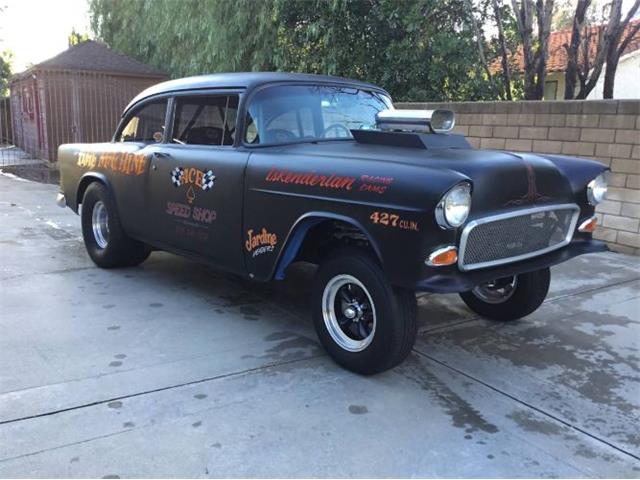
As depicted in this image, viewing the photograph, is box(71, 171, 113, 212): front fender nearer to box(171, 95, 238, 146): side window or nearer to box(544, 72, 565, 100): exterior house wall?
box(171, 95, 238, 146): side window

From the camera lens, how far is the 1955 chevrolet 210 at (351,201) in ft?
10.7

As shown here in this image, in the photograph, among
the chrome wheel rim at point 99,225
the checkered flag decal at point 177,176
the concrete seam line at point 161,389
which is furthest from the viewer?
the chrome wheel rim at point 99,225

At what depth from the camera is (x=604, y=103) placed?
676 cm

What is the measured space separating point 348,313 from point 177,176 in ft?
6.53

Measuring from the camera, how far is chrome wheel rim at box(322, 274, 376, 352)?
369cm

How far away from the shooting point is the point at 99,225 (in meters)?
6.12

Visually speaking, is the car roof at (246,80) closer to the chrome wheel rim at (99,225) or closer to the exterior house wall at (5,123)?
the chrome wheel rim at (99,225)

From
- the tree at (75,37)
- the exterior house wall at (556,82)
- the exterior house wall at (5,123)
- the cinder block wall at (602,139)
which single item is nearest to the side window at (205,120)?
the cinder block wall at (602,139)

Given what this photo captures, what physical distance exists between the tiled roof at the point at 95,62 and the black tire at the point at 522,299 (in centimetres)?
1391

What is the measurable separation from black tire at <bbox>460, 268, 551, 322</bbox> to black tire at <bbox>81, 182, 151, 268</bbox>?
10.9ft

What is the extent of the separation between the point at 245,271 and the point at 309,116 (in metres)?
1.27

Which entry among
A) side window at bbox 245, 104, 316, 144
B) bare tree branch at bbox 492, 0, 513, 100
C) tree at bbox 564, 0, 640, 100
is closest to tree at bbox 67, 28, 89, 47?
bare tree branch at bbox 492, 0, 513, 100

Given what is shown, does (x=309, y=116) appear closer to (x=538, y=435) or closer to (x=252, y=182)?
(x=252, y=182)

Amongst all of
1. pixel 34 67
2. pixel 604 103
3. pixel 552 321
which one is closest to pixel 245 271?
pixel 552 321
